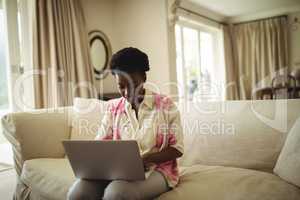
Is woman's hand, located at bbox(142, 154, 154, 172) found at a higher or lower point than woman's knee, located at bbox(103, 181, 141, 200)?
higher

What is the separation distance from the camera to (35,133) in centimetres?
200

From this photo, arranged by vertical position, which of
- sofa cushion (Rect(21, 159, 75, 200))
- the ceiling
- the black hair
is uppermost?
the ceiling

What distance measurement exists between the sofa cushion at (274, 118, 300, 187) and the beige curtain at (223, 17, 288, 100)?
222 centimetres

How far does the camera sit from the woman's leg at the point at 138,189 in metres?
1.11

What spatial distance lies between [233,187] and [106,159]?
56 centimetres

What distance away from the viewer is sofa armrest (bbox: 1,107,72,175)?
6.40ft

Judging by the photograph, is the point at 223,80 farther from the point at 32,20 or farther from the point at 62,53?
the point at 32,20

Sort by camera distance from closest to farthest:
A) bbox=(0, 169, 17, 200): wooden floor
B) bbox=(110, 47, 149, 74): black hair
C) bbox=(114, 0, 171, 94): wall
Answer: bbox=(110, 47, 149, 74): black hair
bbox=(0, 169, 17, 200): wooden floor
bbox=(114, 0, 171, 94): wall

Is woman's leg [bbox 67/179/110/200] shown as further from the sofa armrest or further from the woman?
the sofa armrest

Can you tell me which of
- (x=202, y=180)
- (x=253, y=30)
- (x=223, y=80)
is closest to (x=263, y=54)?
(x=253, y=30)

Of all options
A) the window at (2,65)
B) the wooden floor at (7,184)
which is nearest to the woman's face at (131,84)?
the wooden floor at (7,184)

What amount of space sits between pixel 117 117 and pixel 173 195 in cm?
46

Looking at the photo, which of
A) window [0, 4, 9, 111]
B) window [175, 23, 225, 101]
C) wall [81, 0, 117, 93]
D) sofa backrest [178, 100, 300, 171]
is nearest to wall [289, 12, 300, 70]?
window [175, 23, 225, 101]

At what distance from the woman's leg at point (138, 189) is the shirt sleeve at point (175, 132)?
0.48ft
